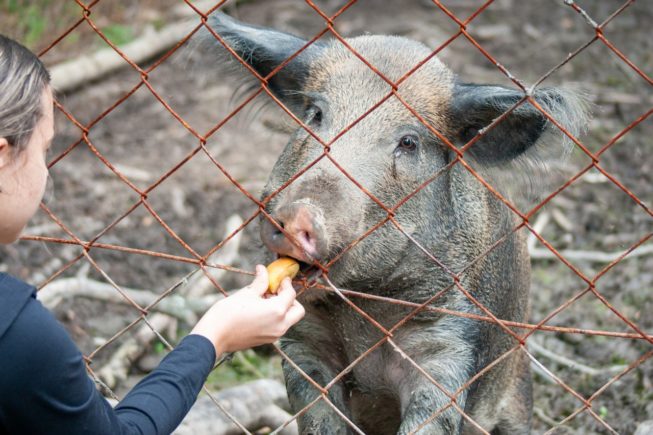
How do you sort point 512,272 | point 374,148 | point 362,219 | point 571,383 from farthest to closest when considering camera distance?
point 571,383
point 512,272
point 374,148
point 362,219

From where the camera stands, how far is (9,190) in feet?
7.57

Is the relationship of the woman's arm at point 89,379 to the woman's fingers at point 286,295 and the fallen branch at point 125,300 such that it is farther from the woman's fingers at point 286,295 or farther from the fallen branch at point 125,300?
the fallen branch at point 125,300

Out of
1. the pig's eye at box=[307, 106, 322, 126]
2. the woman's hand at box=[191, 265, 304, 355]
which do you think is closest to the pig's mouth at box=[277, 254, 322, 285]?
the woman's hand at box=[191, 265, 304, 355]

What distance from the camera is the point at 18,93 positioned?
2.25 meters

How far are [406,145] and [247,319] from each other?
133cm

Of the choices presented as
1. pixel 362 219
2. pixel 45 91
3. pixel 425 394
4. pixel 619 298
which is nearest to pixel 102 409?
pixel 45 91

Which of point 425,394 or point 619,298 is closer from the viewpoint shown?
point 425,394

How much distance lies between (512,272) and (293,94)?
48.8 inches

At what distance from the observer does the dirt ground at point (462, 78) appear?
16.8ft

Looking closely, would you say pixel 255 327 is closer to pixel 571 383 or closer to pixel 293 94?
pixel 293 94

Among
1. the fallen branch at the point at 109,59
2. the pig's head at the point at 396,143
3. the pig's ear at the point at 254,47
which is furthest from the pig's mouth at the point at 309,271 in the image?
the fallen branch at the point at 109,59

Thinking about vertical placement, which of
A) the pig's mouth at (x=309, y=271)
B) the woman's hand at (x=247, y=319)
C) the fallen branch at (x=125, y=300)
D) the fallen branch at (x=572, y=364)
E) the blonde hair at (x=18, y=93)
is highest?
the blonde hair at (x=18, y=93)

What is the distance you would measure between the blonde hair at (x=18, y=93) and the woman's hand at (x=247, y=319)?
0.72 metres

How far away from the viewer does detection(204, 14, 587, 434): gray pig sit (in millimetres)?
3566
